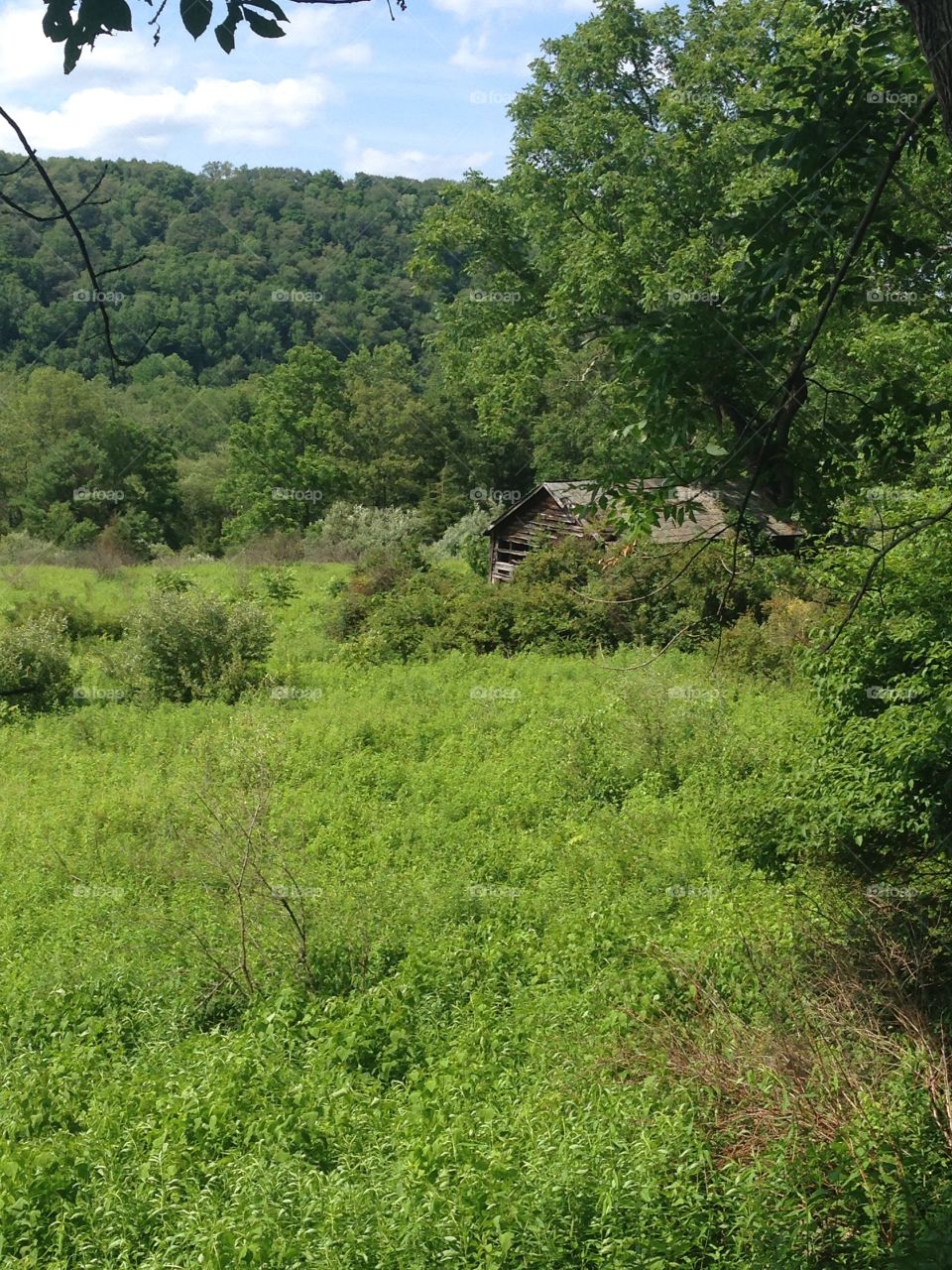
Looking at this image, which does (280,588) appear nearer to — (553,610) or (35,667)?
(553,610)

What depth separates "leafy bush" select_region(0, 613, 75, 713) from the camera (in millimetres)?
17469

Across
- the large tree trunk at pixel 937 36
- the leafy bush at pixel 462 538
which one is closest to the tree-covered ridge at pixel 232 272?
the leafy bush at pixel 462 538

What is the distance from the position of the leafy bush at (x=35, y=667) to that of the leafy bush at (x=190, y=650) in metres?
1.21

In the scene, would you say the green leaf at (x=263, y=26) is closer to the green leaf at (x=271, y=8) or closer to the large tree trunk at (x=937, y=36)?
the green leaf at (x=271, y=8)

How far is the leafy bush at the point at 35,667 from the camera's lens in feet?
57.3

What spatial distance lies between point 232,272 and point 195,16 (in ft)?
205

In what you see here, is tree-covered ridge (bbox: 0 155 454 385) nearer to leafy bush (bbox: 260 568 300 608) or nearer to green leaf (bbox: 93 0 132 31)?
leafy bush (bbox: 260 568 300 608)

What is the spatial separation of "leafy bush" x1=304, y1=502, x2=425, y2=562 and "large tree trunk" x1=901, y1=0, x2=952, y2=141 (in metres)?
32.6

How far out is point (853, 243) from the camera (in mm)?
3762

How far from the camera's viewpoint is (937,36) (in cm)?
296

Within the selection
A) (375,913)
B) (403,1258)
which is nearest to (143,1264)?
(403,1258)

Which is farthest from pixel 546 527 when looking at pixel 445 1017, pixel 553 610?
pixel 445 1017

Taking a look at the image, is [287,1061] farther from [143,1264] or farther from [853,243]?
[853,243]

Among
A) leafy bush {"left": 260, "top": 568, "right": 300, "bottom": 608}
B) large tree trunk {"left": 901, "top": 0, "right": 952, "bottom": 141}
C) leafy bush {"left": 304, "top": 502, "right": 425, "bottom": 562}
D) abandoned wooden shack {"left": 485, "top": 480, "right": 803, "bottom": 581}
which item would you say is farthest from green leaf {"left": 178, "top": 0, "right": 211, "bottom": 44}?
leafy bush {"left": 304, "top": 502, "right": 425, "bottom": 562}
